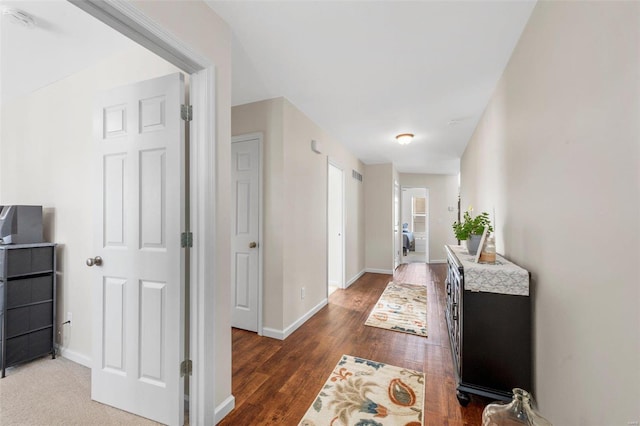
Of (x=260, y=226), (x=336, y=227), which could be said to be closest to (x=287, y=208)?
(x=260, y=226)

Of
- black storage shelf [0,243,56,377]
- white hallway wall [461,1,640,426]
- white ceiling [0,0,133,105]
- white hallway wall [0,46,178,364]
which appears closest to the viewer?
white hallway wall [461,1,640,426]

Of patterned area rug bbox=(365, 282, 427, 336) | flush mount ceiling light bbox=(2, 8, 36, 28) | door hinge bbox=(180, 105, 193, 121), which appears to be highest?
flush mount ceiling light bbox=(2, 8, 36, 28)

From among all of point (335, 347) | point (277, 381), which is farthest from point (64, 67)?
point (335, 347)

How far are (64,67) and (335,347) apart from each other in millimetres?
3457

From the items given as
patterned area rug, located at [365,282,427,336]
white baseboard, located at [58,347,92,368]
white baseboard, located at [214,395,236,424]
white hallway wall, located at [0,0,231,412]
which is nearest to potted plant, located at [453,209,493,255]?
patterned area rug, located at [365,282,427,336]

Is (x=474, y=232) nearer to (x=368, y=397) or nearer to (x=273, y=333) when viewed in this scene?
(x=368, y=397)

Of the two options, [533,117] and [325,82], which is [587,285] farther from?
[325,82]

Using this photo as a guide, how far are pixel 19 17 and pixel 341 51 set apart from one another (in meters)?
2.08

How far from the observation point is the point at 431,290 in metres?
4.55

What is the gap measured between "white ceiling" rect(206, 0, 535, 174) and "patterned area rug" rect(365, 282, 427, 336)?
251 cm

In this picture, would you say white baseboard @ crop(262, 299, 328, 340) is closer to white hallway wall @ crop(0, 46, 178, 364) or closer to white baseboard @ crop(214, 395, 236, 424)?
white baseboard @ crop(214, 395, 236, 424)

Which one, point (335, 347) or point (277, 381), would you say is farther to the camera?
point (335, 347)

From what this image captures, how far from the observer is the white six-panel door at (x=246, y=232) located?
2848 mm

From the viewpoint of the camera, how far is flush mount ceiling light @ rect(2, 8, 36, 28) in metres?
1.59
